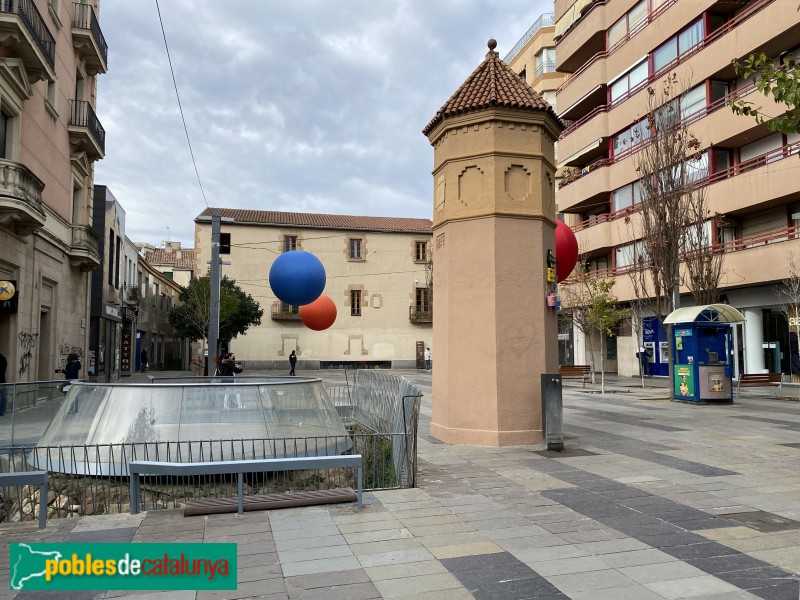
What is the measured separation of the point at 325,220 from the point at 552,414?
4402 cm

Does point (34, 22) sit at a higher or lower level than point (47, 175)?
higher

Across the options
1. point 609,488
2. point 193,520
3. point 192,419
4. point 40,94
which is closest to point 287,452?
point 192,419

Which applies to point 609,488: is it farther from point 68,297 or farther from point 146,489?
point 68,297

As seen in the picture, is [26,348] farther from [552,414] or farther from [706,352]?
[706,352]

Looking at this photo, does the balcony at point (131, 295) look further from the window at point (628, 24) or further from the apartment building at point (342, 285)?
the window at point (628, 24)

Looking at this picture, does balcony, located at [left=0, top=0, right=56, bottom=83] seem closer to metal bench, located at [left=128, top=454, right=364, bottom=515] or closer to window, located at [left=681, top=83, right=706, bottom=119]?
metal bench, located at [left=128, top=454, right=364, bottom=515]

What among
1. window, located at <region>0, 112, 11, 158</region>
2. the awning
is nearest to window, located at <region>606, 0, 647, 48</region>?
the awning

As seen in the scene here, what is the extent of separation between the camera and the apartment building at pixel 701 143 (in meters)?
23.5

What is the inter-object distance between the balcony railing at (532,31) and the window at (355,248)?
699 inches

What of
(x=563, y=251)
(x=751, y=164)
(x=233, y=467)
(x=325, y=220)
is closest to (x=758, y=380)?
(x=751, y=164)

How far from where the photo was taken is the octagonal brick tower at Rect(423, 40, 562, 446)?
1100 centimetres

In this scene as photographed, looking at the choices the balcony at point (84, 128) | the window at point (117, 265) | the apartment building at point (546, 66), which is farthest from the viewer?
the apartment building at point (546, 66)

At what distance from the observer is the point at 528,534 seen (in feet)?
18.7

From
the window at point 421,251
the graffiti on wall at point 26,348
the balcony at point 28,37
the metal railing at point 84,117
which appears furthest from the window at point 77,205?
the window at point 421,251
